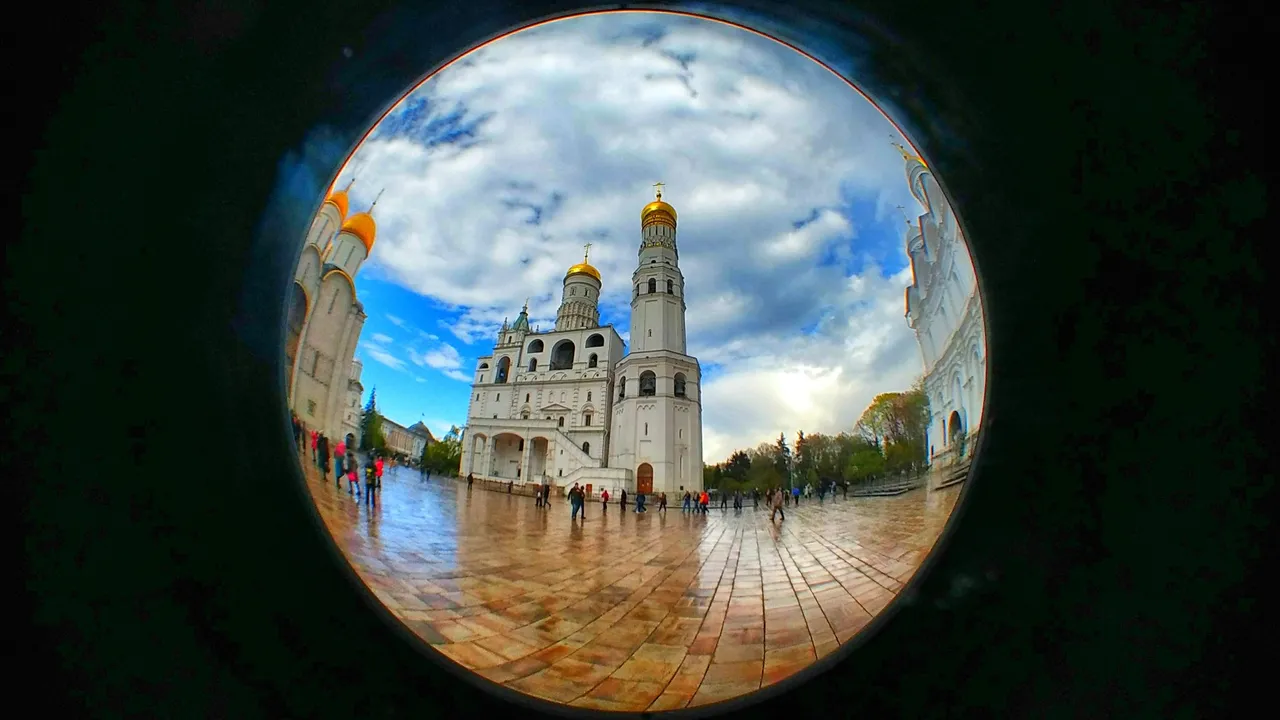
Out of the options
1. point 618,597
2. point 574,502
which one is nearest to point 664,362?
point 574,502

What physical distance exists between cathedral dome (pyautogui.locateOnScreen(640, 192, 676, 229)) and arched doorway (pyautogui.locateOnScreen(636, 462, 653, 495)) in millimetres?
570

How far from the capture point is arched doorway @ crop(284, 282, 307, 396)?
0.88 meters

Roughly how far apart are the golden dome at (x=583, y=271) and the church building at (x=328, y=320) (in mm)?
354

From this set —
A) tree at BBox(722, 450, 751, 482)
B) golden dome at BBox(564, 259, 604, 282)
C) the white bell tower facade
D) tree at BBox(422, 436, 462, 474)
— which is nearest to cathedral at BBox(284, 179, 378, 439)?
tree at BBox(422, 436, 462, 474)

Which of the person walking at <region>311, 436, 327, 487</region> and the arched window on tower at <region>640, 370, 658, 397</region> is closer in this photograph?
the person walking at <region>311, 436, 327, 487</region>

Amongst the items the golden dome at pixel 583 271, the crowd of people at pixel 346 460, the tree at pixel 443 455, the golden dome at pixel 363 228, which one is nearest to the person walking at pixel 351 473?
the crowd of people at pixel 346 460

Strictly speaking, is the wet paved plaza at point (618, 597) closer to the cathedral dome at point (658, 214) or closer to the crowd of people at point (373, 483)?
the crowd of people at point (373, 483)

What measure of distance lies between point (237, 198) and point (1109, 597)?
1503 millimetres

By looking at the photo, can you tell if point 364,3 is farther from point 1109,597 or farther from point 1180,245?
point 1109,597

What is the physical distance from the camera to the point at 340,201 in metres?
0.91

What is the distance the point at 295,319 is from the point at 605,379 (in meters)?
0.86

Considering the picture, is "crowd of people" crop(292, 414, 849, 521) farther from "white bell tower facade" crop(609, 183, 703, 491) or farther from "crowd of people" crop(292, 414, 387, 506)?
"white bell tower facade" crop(609, 183, 703, 491)

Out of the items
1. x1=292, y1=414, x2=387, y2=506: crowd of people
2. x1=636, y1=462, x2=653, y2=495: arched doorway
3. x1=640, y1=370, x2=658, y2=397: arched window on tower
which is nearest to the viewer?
x1=292, y1=414, x2=387, y2=506: crowd of people

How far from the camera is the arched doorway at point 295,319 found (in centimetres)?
88
